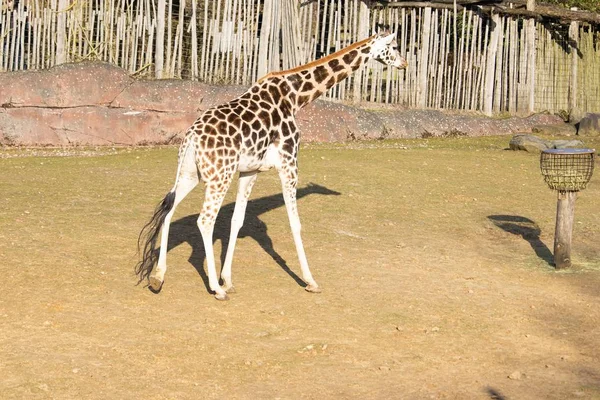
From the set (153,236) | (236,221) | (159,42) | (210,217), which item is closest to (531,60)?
(159,42)

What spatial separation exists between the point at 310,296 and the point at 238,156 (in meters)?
1.26

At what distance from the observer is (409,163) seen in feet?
46.5

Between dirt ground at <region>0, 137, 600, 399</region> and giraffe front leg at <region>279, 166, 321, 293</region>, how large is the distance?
13cm

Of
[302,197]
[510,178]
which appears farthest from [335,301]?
[510,178]

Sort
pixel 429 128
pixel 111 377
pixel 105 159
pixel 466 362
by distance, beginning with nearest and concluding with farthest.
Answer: pixel 111 377
pixel 466 362
pixel 105 159
pixel 429 128

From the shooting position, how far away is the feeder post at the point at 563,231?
31.2 ft

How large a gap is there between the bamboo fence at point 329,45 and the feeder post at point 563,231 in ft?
26.6

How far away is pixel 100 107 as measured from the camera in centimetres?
1473

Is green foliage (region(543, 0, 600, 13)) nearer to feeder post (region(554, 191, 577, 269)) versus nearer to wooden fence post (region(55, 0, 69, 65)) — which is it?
wooden fence post (region(55, 0, 69, 65))

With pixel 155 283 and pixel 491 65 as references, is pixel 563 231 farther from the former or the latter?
pixel 491 65

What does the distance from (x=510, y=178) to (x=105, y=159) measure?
540cm

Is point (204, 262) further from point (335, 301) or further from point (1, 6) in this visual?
point (1, 6)

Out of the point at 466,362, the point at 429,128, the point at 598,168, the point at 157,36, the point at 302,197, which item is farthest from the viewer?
the point at 429,128

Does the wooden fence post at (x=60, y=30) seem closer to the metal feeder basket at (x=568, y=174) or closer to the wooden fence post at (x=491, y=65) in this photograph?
the wooden fence post at (x=491, y=65)
